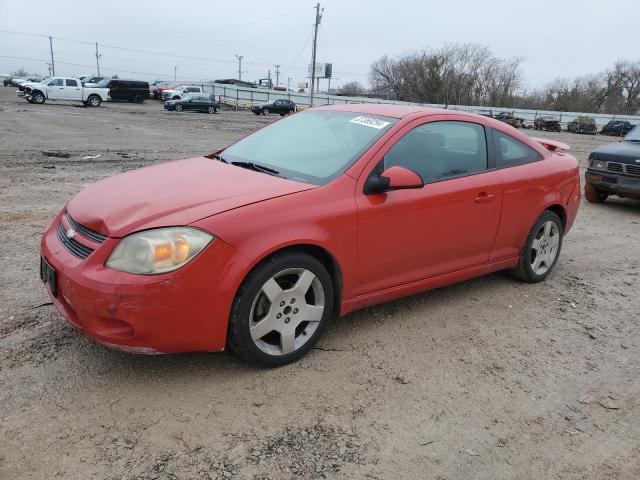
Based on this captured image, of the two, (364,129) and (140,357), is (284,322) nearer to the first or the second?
(140,357)

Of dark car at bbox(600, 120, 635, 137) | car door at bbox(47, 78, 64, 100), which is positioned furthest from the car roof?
dark car at bbox(600, 120, 635, 137)

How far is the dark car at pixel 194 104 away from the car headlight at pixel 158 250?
36.6 metres

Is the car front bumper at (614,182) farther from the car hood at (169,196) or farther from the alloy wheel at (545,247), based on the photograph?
the car hood at (169,196)

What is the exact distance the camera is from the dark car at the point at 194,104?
37031mm

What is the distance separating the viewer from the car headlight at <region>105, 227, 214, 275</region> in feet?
8.87

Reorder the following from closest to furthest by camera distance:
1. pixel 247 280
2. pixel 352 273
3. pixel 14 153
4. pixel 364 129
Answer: pixel 247 280
pixel 352 273
pixel 364 129
pixel 14 153

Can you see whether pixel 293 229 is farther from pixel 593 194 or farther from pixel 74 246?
pixel 593 194

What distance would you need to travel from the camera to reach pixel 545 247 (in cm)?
491

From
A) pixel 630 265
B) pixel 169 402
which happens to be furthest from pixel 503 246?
pixel 169 402

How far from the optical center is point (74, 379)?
2941mm

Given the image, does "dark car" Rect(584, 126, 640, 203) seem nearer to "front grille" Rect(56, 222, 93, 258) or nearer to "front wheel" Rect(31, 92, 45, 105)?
"front grille" Rect(56, 222, 93, 258)

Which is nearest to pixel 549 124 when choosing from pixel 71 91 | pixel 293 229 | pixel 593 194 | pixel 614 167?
pixel 71 91

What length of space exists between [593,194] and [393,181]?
739 cm

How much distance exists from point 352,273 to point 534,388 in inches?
50.6
